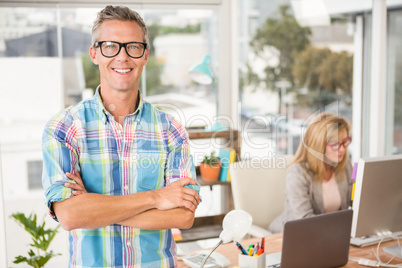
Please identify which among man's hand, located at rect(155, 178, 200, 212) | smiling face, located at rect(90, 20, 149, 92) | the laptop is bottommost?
the laptop

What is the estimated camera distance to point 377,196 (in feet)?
7.18

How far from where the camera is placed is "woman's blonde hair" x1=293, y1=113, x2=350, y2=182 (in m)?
2.86

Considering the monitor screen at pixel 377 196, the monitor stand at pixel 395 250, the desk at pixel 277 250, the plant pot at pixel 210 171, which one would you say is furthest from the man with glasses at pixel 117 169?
the plant pot at pixel 210 171

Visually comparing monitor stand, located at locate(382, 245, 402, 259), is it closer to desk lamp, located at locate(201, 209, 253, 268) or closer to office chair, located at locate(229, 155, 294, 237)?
office chair, located at locate(229, 155, 294, 237)

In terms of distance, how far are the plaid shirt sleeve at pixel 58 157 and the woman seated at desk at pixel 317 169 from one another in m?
1.56

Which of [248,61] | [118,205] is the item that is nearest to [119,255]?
[118,205]

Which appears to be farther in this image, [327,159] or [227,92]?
[227,92]

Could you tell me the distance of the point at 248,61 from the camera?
6414 millimetres

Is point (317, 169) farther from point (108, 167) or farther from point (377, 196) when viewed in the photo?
point (108, 167)

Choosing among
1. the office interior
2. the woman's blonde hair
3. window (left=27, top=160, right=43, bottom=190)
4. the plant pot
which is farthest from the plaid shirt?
window (left=27, top=160, right=43, bottom=190)

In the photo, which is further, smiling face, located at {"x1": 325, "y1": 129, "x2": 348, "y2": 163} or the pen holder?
smiling face, located at {"x1": 325, "y1": 129, "x2": 348, "y2": 163}

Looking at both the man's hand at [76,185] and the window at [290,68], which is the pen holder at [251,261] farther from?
the window at [290,68]

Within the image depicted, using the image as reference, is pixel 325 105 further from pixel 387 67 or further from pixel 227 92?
pixel 227 92

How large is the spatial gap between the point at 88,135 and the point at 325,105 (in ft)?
17.4
